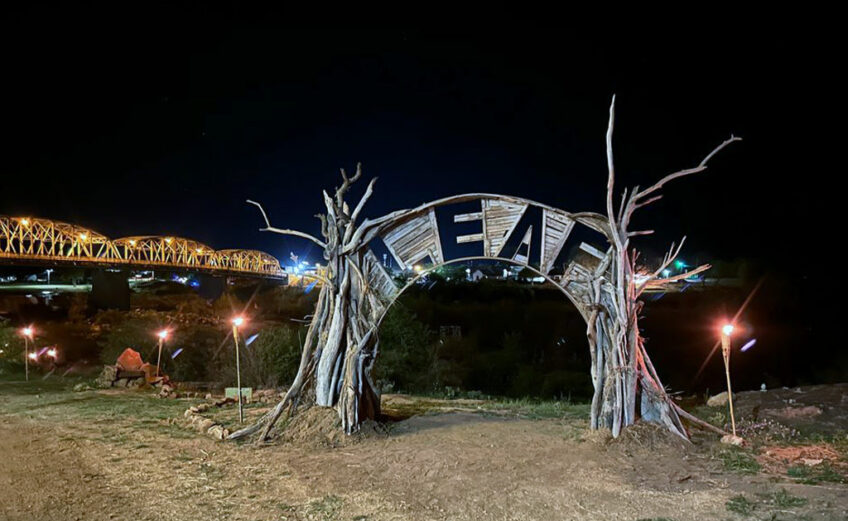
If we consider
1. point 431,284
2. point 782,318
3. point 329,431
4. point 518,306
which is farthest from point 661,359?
point 329,431

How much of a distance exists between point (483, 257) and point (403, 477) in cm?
394

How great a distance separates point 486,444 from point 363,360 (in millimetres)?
2436

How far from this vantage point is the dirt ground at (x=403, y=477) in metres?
5.77

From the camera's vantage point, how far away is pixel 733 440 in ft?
26.5

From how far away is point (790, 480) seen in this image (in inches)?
253

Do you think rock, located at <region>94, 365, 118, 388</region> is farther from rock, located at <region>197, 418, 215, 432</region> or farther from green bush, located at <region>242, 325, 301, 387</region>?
rock, located at <region>197, 418, 215, 432</region>

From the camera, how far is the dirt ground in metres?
5.77

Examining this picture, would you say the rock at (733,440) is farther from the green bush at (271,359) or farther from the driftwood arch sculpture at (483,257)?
the green bush at (271,359)

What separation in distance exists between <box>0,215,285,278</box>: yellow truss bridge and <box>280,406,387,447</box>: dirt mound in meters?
55.4

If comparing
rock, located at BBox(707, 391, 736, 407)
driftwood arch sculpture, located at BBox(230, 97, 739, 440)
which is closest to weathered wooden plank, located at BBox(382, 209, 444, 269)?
driftwood arch sculpture, located at BBox(230, 97, 739, 440)

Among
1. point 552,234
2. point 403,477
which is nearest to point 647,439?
point 552,234

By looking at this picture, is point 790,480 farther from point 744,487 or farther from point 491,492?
point 491,492

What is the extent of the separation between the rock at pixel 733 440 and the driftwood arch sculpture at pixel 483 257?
0.58 meters

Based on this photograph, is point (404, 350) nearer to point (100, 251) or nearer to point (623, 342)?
point (623, 342)
